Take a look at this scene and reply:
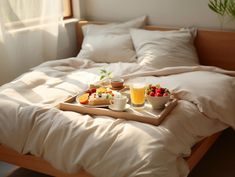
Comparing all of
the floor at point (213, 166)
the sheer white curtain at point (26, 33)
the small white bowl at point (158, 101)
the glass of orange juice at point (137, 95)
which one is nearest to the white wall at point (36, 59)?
the sheer white curtain at point (26, 33)

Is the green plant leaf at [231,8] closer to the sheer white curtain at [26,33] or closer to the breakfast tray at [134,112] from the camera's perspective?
the breakfast tray at [134,112]

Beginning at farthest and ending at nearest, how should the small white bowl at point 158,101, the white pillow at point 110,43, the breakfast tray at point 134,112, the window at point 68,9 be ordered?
the window at point 68,9
the white pillow at point 110,43
the small white bowl at point 158,101
the breakfast tray at point 134,112

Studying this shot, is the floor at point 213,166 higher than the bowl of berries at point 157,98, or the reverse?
the bowl of berries at point 157,98

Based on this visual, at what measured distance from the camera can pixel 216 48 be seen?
3.09 meters

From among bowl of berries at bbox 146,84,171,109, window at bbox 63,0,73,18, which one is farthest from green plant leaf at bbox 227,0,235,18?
window at bbox 63,0,73,18

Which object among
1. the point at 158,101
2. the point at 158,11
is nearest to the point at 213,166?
the point at 158,101

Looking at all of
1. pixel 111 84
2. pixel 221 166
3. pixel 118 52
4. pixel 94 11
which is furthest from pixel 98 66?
pixel 221 166

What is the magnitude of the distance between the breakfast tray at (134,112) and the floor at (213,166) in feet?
2.19

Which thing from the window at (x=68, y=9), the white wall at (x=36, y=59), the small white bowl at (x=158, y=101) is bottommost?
the white wall at (x=36, y=59)

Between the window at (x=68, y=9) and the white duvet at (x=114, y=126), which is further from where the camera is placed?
the window at (x=68, y=9)

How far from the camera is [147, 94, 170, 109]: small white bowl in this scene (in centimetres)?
207

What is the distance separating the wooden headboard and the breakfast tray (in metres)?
1.09

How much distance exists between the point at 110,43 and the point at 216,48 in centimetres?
A: 93

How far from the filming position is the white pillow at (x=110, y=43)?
3.18 metres
